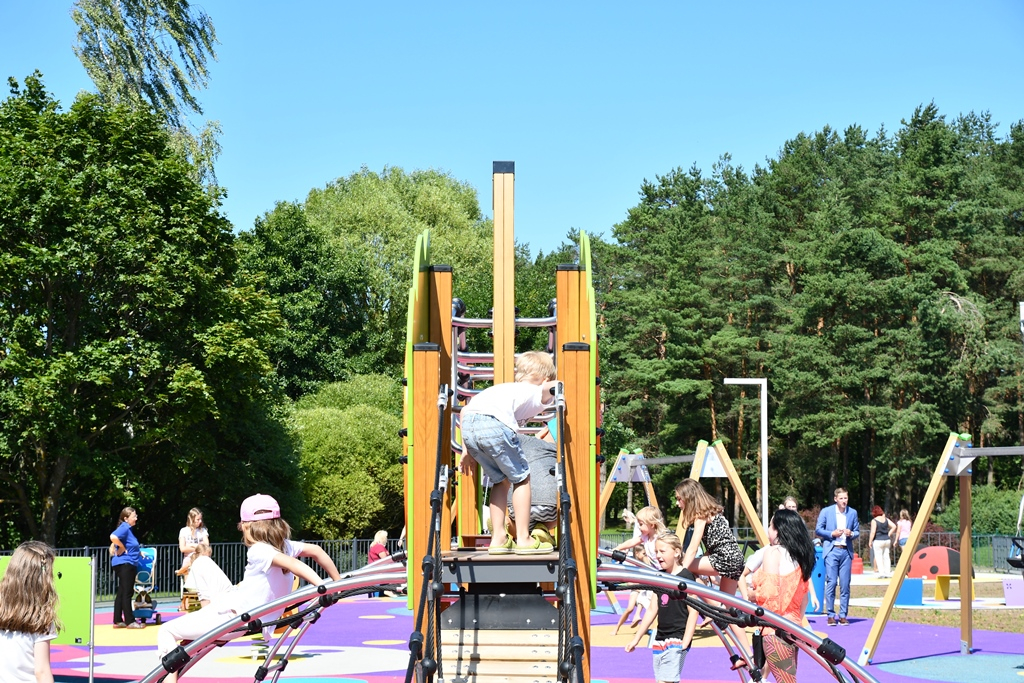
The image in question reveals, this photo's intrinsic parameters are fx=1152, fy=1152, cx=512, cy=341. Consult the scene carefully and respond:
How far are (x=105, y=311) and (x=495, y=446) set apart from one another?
77.1ft

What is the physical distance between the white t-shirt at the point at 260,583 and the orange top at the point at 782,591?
3.30 m

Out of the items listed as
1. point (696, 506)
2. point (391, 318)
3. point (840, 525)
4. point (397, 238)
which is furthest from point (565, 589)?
point (397, 238)

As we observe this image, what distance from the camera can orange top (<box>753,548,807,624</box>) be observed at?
26.8ft

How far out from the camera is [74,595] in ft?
35.3

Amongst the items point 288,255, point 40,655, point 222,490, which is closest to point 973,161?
point 288,255

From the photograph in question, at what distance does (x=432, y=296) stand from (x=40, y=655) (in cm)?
391

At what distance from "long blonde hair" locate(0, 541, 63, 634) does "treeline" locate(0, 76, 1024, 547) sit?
21.2m

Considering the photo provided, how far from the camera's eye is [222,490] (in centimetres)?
3228

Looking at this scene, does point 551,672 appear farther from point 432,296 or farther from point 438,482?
point 432,296

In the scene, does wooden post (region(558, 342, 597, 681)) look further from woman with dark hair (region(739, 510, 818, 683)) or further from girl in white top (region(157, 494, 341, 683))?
woman with dark hair (region(739, 510, 818, 683))

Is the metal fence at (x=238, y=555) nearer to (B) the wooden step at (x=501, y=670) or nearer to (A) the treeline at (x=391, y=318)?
(A) the treeline at (x=391, y=318)

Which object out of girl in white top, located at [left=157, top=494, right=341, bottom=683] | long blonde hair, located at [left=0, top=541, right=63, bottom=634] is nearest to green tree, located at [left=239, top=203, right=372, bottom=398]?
girl in white top, located at [left=157, top=494, right=341, bottom=683]

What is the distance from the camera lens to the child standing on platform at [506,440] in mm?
7148

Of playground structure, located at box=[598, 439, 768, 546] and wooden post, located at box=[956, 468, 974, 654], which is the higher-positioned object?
playground structure, located at box=[598, 439, 768, 546]
